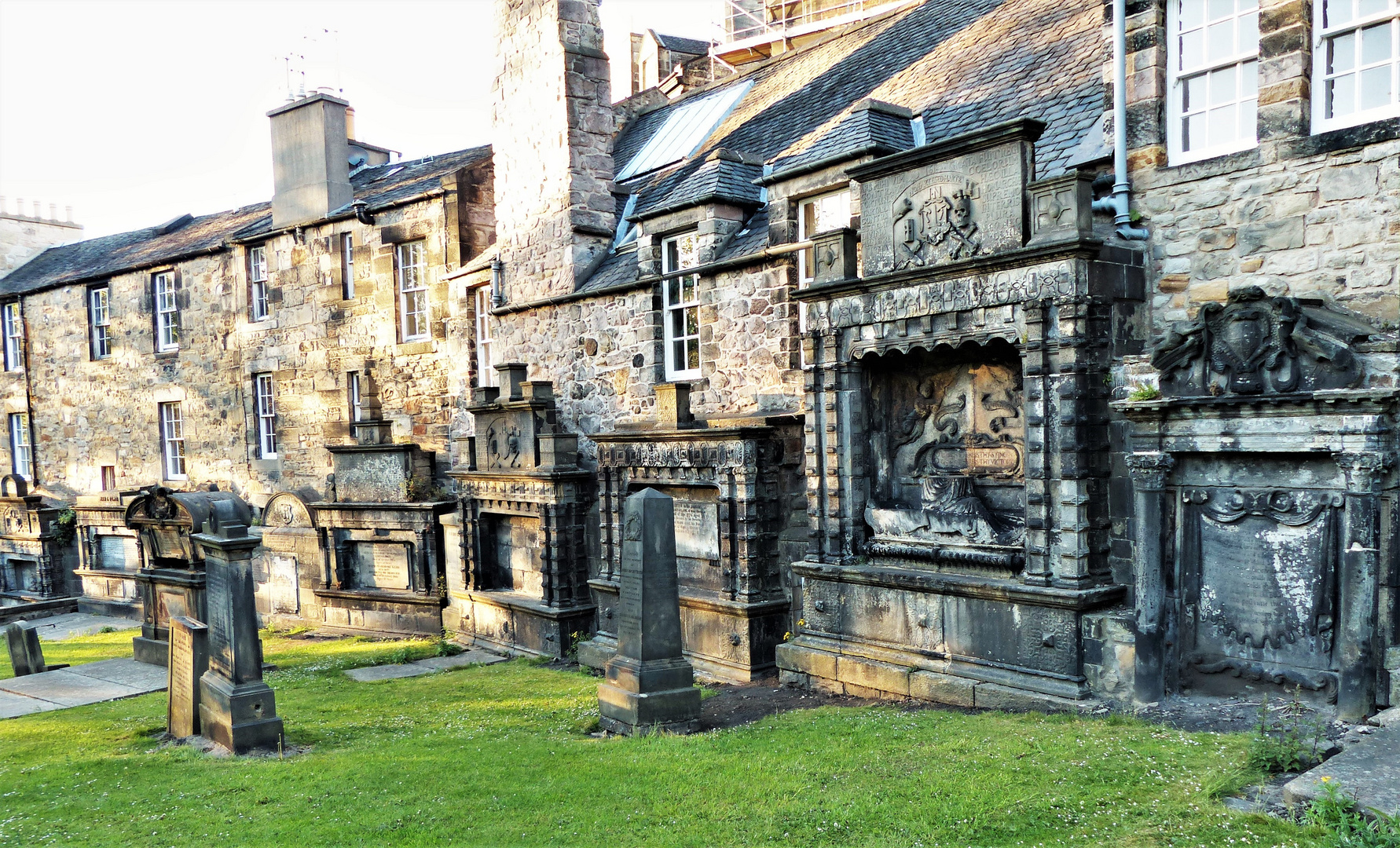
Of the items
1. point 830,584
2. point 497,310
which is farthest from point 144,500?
point 830,584

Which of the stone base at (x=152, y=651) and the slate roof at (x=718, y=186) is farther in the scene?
the stone base at (x=152, y=651)

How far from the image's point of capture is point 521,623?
575 inches

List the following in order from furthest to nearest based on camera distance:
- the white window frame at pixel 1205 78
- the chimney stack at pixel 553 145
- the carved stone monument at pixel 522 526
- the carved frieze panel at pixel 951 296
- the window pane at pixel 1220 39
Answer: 1. the chimney stack at pixel 553 145
2. the carved stone monument at pixel 522 526
3. the carved frieze panel at pixel 951 296
4. the window pane at pixel 1220 39
5. the white window frame at pixel 1205 78

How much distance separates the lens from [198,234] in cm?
2364

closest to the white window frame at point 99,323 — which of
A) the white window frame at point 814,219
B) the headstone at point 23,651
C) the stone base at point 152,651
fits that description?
the headstone at point 23,651

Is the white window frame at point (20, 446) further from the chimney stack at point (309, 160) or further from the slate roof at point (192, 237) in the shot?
the chimney stack at point (309, 160)

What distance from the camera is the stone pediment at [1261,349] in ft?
22.6

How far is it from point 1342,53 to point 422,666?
12732 mm

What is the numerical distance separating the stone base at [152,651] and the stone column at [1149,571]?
12306 millimetres

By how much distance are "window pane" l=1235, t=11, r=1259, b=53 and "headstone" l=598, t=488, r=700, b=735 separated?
20.1ft

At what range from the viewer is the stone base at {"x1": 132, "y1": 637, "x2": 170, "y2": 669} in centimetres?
1365

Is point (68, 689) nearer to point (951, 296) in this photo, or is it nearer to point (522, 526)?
point (522, 526)

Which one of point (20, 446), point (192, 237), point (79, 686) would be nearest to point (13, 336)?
point (20, 446)

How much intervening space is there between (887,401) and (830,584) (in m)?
2.01
